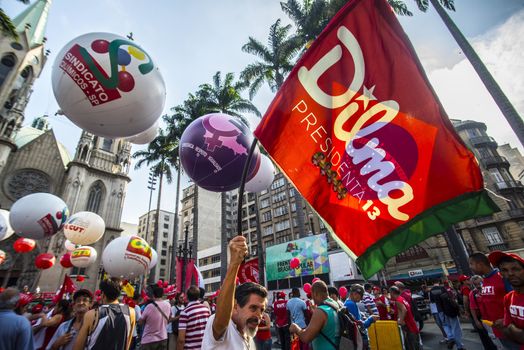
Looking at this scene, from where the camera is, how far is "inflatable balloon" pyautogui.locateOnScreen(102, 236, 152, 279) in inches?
334

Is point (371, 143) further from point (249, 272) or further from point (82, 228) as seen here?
point (82, 228)

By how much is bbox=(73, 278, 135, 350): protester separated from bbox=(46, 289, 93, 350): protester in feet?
2.57

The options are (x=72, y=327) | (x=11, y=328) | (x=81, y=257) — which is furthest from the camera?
(x=81, y=257)

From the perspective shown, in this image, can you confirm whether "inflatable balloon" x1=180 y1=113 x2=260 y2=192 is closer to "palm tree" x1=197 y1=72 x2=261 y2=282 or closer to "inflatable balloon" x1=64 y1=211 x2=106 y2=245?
"inflatable balloon" x1=64 y1=211 x2=106 y2=245

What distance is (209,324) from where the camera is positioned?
72.2 inches

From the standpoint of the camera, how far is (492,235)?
3025 cm

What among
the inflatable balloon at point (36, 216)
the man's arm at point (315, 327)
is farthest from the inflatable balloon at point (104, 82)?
the inflatable balloon at point (36, 216)

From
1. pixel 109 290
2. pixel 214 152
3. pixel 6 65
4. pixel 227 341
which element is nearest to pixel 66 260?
pixel 109 290

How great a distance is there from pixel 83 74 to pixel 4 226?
1094cm

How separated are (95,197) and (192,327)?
3511cm

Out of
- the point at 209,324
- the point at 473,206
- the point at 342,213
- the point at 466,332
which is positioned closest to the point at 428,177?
the point at 473,206

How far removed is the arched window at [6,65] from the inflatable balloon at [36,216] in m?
35.6

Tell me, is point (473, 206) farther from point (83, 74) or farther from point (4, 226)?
point (4, 226)

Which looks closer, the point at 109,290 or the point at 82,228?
the point at 109,290
